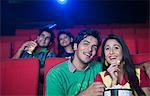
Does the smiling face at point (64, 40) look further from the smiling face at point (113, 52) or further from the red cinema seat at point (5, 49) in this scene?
the smiling face at point (113, 52)

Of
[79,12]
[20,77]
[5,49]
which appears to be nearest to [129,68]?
[20,77]

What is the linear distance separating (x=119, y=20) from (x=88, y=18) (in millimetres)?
220

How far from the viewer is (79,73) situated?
0.69 m

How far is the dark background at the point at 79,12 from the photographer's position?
190 centimetres

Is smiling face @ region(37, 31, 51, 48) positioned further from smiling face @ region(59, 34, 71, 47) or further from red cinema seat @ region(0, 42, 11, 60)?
red cinema seat @ region(0, 42, 11, 60)

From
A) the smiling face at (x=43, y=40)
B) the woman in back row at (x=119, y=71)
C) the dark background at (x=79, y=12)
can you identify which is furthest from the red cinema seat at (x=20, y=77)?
the dark background at (x=79, y=12)

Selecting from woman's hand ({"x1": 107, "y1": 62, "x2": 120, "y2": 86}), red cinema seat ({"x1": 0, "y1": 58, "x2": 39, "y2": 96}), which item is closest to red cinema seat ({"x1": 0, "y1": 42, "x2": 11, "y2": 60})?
red cinema seat ({"x1": 0, "y1": 58, "x2": 39, "y2": 96})

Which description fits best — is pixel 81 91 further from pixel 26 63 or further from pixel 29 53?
pixel 29 53

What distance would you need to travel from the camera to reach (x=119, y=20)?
193cm

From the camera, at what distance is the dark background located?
190cm

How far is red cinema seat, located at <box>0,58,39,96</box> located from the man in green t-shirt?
6 centimetres

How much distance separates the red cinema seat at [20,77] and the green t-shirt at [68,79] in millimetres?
61

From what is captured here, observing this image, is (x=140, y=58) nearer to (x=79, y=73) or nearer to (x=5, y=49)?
(x=79, y=73)

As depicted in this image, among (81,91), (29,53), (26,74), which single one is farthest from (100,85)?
(29,53)
